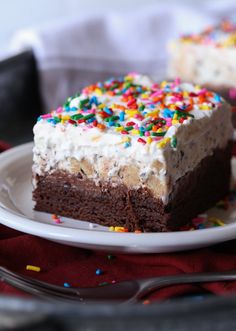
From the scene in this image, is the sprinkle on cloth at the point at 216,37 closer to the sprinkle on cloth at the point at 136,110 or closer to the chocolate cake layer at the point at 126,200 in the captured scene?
the sprinkle on cloth at the point at 136,110

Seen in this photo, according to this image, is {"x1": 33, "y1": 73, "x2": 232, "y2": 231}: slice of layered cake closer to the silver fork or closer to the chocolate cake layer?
the chocolate cake layer

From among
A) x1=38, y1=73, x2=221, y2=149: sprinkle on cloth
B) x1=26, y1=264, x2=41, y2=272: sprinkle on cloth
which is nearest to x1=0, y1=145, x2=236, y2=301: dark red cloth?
x1=26, y1=264, x2=41, y2=272: sprinkle on cloth

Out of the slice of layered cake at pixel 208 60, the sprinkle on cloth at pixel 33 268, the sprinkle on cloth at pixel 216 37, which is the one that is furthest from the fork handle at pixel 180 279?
the sprinkle on cloth at pixel 216 37

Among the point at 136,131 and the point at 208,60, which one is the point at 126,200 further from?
the point at 208,60

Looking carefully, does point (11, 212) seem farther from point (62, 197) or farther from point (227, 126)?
point (227, 126)

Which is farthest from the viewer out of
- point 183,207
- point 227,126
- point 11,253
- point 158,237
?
point 227,126

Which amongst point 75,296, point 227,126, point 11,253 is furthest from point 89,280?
point 227,126

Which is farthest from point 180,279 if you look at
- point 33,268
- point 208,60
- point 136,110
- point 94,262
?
point 208,60
